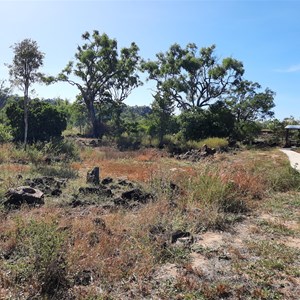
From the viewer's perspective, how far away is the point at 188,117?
26266mm

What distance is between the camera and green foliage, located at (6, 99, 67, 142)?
70.1ft

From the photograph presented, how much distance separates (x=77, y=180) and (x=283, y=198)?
5426mm

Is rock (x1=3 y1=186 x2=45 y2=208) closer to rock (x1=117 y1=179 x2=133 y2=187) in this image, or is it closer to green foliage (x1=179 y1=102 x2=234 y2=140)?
rock (x1=117 y1=179 x2=133 y2=187)

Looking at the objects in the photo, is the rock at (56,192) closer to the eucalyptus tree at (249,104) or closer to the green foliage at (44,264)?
the green foliage at (44,264)

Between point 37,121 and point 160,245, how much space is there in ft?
63.2

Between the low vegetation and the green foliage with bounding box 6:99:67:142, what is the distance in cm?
1438

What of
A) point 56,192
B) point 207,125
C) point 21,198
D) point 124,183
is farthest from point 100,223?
point 207,125

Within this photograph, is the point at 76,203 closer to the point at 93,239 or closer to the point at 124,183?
the point at 93,239

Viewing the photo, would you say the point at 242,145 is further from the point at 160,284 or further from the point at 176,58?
the point at 160,284

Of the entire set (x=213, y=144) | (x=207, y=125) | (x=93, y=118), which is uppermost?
(x=93, y=118)

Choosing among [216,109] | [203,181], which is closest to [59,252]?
[203,181]

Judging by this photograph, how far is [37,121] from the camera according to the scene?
22.2m

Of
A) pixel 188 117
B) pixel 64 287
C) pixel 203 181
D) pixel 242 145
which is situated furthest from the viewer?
pixel 188 117

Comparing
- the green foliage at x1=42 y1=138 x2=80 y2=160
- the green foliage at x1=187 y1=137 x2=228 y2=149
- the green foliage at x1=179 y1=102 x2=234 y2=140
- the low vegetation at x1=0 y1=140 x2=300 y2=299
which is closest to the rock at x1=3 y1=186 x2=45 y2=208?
the low vegetation at x1=0 y1=140 x2=300 y2=299
